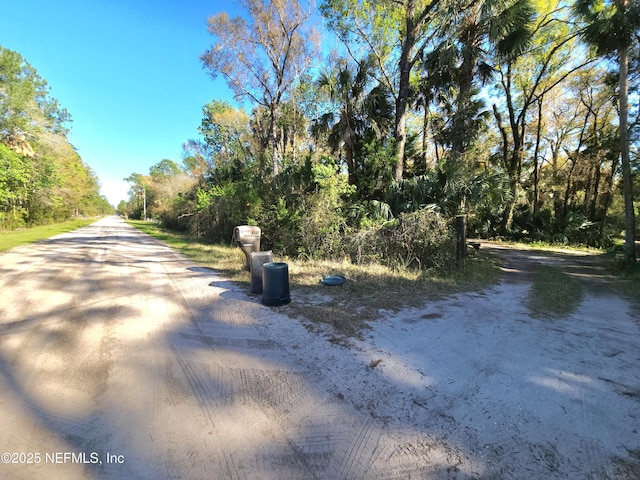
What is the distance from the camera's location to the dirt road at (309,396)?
1.91 m

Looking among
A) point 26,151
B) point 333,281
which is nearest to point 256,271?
point 333,281

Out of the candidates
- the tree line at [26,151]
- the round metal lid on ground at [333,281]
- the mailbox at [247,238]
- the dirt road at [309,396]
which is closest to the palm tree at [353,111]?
the mailbox at [247,238]

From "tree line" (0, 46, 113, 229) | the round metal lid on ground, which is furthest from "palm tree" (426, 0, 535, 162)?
"tree line" (0, 46, 113, 229)

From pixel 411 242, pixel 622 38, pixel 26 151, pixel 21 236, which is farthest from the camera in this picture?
pixel 26 151

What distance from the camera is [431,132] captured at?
58.6ft

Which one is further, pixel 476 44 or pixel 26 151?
pixel 26 151

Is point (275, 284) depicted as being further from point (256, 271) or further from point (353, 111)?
point (353, 111)

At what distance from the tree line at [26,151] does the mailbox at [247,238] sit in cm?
2003

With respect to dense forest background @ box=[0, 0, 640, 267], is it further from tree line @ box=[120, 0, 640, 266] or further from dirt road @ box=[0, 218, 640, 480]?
dirt road @ box=[0, 218, 640, 480]

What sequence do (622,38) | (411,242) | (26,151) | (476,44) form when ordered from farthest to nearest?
1. (26,151)
2. (476,44)
3. (622,38)
4. (411,242)

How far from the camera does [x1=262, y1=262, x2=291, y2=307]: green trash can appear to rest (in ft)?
16.3

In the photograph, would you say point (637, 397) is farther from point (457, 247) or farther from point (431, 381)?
point (457, 247)

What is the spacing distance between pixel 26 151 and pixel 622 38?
28.3 m

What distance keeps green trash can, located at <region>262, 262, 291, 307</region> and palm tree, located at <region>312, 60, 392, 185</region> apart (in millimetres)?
6677
